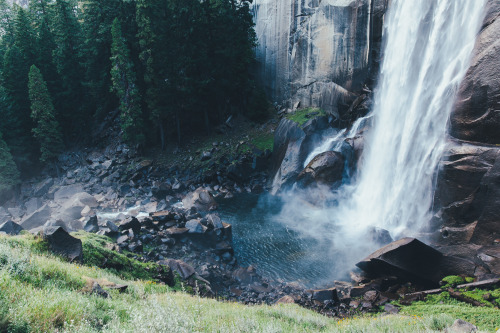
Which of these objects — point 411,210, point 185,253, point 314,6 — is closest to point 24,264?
point 185,253

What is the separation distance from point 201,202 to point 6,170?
71.3 ft

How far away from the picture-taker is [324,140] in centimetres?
3431

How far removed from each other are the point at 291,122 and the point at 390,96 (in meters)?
10.5

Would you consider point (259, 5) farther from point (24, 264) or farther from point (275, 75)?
point (24, 264)

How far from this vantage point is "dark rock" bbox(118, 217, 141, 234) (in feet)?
71.7

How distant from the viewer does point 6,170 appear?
34.0 m

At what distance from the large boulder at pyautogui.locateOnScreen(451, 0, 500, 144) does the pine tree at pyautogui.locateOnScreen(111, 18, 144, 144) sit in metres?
30.9

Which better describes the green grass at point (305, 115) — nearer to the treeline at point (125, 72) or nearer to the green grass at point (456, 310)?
the treeline at point (125, 72)

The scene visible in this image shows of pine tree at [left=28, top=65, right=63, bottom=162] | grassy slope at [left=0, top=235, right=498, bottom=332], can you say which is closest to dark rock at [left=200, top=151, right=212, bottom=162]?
pine tree at [left=28, top=65, right=63, bottom=162]

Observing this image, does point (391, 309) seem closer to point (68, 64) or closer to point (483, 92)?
point (483, 92)

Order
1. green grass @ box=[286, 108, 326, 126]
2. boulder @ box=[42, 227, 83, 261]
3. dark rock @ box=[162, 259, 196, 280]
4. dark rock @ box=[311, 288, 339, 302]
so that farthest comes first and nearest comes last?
1. green grass @ box=[286, 108, 326, 126]
2. dark rock @ box=[162, 259, 196, 280]
3. dark rock @ box=[311, 288, 339, 302]
4. boulder @ box=[42, 227, 83, 261]

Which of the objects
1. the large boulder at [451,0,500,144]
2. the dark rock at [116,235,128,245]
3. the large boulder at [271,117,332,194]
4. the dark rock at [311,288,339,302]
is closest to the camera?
the dark rock at [311,288,339,302]

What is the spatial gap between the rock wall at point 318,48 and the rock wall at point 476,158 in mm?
14566

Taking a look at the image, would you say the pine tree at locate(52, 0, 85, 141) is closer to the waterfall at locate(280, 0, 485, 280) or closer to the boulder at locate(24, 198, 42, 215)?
the boulder at locate(24, 198, 42, 215)
